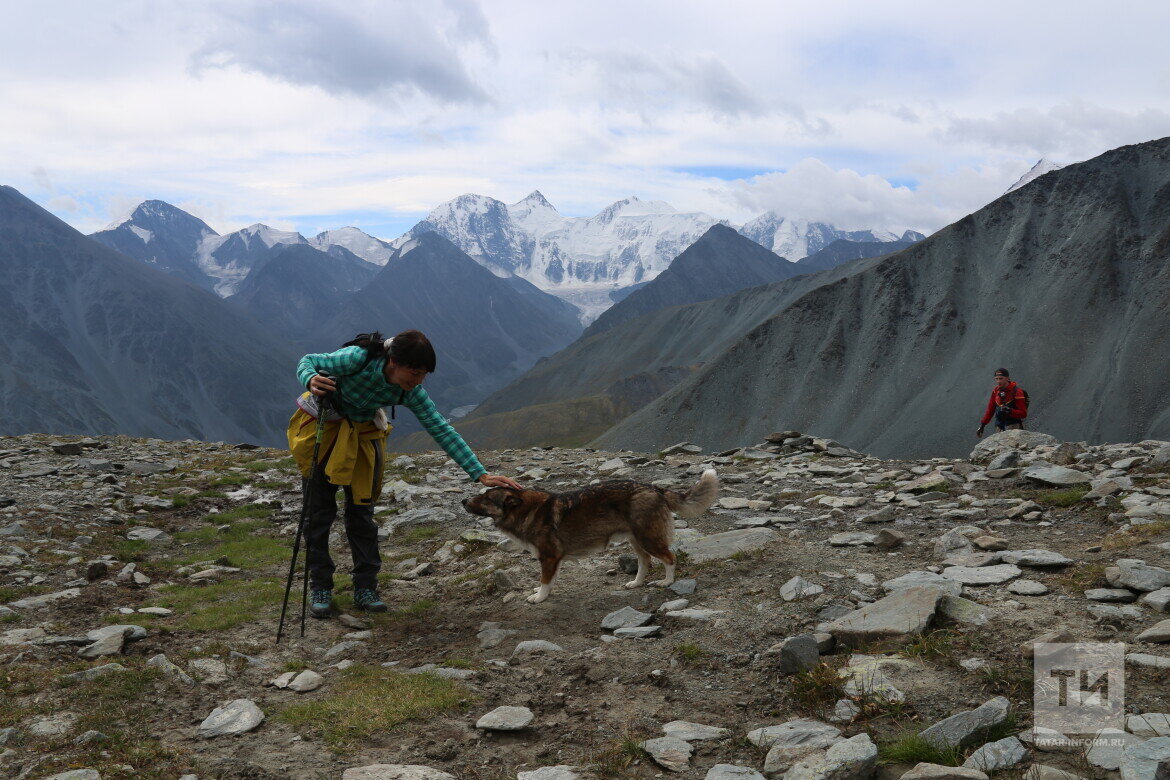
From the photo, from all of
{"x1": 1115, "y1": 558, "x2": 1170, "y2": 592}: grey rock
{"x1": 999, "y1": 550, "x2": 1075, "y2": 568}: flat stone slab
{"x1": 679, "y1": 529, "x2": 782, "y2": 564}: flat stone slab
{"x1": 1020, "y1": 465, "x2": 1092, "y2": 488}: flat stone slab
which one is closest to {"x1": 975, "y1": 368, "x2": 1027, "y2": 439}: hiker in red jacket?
{"x1": 1020, "y1": 465, "x2": 1092, "y2": 488}: flat stone slab

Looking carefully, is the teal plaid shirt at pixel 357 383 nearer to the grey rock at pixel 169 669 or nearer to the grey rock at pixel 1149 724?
the grey rock at pixel 169 669

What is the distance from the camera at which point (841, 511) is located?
39.7ft

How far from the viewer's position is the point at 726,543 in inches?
396

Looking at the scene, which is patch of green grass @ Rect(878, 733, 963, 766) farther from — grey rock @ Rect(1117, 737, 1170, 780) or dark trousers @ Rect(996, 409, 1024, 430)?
dark trousers @ Rect(996, 409, 1024, 430)

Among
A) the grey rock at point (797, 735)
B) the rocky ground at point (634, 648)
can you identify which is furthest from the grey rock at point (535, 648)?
the grey rock at point (797, 735)

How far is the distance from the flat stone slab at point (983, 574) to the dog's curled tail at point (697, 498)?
2773 mm

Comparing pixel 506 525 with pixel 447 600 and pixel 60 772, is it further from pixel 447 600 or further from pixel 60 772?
pixel 60 772

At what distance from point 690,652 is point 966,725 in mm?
2604

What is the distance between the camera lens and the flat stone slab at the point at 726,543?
9664mm

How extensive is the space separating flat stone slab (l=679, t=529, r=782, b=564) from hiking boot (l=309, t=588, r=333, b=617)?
4754mm

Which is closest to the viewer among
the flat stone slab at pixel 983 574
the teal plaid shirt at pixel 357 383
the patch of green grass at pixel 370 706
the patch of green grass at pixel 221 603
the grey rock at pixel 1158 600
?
the patch of green grass at pixel 370 706

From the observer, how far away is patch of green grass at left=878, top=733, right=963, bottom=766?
14.9ft

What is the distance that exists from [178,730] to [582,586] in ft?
16.6

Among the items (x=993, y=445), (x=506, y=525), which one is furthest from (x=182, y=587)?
(x=993, y=445)
